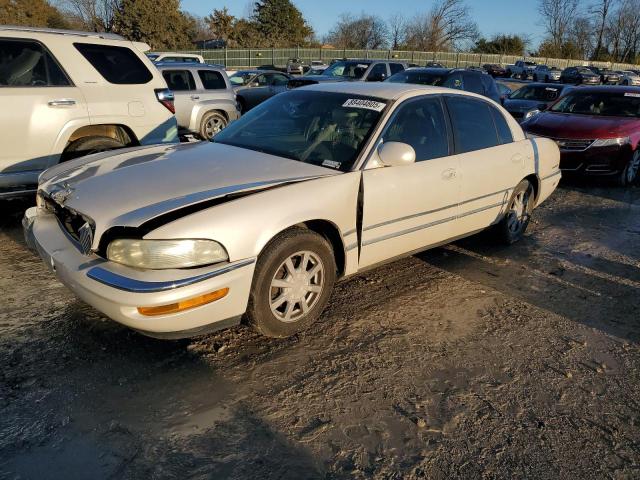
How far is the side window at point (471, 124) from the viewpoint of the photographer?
4.45m

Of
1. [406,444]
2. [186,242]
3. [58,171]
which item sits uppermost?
[58,171]

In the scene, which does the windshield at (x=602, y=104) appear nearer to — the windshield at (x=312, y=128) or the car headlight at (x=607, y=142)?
the car headlight at (x=607, y=142)

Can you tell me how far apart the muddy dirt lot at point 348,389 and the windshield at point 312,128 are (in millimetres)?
1149

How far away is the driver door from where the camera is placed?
3.72 m

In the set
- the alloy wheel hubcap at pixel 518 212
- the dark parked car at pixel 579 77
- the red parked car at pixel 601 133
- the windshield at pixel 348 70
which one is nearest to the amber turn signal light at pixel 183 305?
the alloy wheel hubcap at pixel 518 212

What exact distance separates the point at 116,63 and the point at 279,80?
11.6 meters

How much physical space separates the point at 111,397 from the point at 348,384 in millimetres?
1287

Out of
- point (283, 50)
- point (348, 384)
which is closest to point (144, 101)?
point (348, 384)

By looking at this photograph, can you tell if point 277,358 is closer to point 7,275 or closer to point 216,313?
point 216,313

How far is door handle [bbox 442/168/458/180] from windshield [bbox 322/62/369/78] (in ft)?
41.2

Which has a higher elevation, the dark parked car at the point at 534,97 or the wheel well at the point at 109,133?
the dark parked car at the point at 534,97

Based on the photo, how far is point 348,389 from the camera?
2941mm

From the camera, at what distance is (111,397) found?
2.76 metres

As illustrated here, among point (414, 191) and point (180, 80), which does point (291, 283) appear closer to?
point (414, 191)
